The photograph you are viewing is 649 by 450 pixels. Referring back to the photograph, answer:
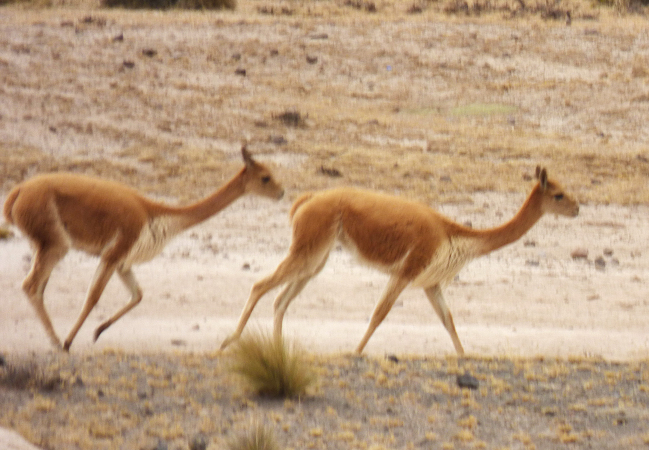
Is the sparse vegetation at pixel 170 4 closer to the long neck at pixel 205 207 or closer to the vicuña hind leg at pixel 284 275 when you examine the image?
the long neck at pixel 205 207

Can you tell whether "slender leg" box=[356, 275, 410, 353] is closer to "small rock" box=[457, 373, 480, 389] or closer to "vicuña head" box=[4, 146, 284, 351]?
"small rock" box=[457, 373, 480, 389]

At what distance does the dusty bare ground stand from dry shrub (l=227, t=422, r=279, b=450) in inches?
10.9

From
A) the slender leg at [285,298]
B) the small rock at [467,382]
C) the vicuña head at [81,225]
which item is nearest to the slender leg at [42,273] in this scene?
the vicuña head at [81,225]

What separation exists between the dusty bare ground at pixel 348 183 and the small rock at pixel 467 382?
9 centimetres

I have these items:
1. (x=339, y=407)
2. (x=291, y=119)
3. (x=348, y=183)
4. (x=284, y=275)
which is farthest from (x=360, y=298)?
(x=291, y=119)

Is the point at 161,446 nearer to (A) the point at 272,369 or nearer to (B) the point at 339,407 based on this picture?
(A) the point at 272,369

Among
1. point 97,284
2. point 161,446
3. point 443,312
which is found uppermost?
point 161,446

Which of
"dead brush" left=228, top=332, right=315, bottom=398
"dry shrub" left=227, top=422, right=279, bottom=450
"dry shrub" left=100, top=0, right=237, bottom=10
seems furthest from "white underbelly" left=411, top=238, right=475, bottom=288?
"dry shrub" left=100, top=0, right=237, bottom=10

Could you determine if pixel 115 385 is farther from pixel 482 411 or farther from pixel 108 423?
pixel 482 411

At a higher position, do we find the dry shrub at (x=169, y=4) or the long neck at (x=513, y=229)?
the long neck at (x=513, y=229)

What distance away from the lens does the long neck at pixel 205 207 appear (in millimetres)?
7852

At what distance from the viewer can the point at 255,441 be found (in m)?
5.09

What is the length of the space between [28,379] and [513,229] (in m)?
3.97

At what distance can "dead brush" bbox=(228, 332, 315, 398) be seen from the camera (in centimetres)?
605
